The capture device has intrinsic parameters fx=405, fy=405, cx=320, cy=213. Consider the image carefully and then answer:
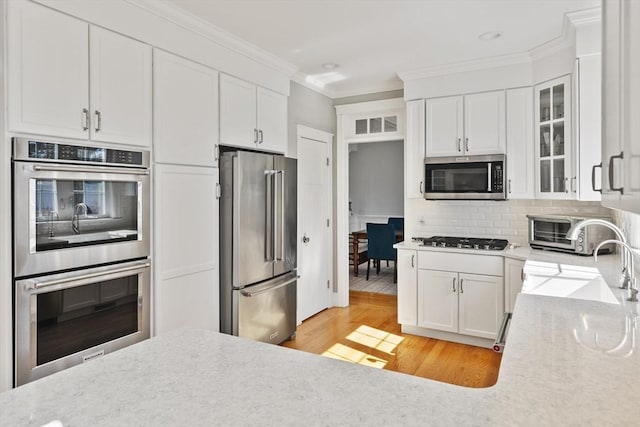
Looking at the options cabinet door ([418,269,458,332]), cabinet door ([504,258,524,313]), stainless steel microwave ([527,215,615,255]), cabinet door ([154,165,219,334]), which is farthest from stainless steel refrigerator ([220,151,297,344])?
stainless steel microwave ([527,215,615,255])

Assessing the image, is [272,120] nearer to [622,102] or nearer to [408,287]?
[408,287]

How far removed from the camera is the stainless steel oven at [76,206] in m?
1.96

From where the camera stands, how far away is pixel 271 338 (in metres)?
3.51

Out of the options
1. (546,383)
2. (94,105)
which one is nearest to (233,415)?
(546,383)

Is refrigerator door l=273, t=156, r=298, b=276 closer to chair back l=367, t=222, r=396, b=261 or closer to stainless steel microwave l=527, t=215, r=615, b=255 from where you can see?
stainless steel microwave l=527, t=215, r=615, b=255

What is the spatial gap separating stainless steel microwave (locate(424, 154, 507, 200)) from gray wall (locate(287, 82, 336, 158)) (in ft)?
4.45

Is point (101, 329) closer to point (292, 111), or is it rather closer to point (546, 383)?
point (546, 383)

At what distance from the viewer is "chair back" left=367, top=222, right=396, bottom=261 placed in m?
6.42

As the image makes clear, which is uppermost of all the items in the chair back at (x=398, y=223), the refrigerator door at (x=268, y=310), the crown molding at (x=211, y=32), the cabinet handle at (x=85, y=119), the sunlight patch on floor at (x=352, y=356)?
the crown molding at (x=211, y=32)

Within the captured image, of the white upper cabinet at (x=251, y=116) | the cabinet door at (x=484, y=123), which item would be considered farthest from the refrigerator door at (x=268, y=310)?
the cabinet door at (x=484, y=123)

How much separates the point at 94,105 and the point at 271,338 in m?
2.26

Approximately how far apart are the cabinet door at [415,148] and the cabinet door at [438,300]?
2.81 ft

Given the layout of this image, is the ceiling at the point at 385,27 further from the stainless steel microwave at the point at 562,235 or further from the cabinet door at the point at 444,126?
the stainless steel microwave at the point at 562,235

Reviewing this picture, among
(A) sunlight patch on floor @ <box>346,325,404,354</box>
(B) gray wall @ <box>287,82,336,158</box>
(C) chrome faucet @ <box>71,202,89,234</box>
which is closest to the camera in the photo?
(C) chrome faucet @ <box>71,202,89,234</box>
